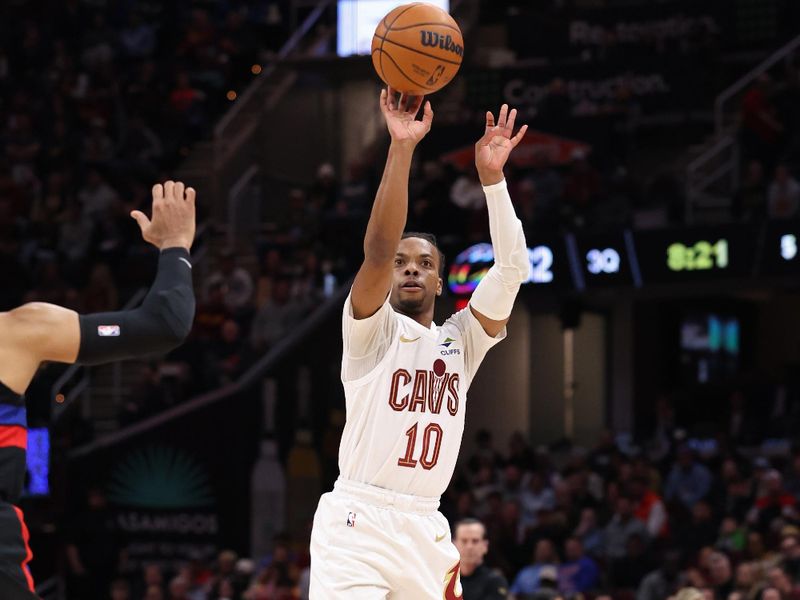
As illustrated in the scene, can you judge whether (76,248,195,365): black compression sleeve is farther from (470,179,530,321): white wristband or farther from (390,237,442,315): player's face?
(470,179,530,321): white wristband

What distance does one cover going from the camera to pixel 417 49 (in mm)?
6410

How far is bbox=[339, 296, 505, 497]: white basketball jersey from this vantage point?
20.6 ft

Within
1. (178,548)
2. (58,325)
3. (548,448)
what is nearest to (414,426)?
(58,325)

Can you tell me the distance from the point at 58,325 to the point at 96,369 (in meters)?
17.2

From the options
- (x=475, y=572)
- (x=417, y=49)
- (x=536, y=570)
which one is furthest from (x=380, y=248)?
(x=536, y=570)

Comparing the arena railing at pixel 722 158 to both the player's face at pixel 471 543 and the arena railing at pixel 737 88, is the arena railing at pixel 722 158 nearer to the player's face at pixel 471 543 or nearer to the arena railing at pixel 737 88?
the arena railing at pixel 737 88

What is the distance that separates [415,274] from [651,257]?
1021 cm

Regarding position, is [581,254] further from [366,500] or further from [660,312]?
[366,500]

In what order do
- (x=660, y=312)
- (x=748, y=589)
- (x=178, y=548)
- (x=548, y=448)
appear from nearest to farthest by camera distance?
(x=748, y=589), (x=178, y=548), (x=548, y=448), (x=660, y=312)

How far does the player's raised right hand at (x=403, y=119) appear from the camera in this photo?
5918 mm

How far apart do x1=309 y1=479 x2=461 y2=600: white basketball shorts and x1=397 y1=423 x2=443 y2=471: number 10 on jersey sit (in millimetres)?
143

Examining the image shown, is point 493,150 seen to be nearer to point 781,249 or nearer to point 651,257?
point 781,249

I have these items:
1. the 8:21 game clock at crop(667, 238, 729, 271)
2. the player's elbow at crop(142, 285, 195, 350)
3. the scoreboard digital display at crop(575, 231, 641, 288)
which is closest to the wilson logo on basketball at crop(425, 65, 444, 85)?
the player's elbow at crop(142, 285, 195, 350)

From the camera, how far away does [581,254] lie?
1675cm
